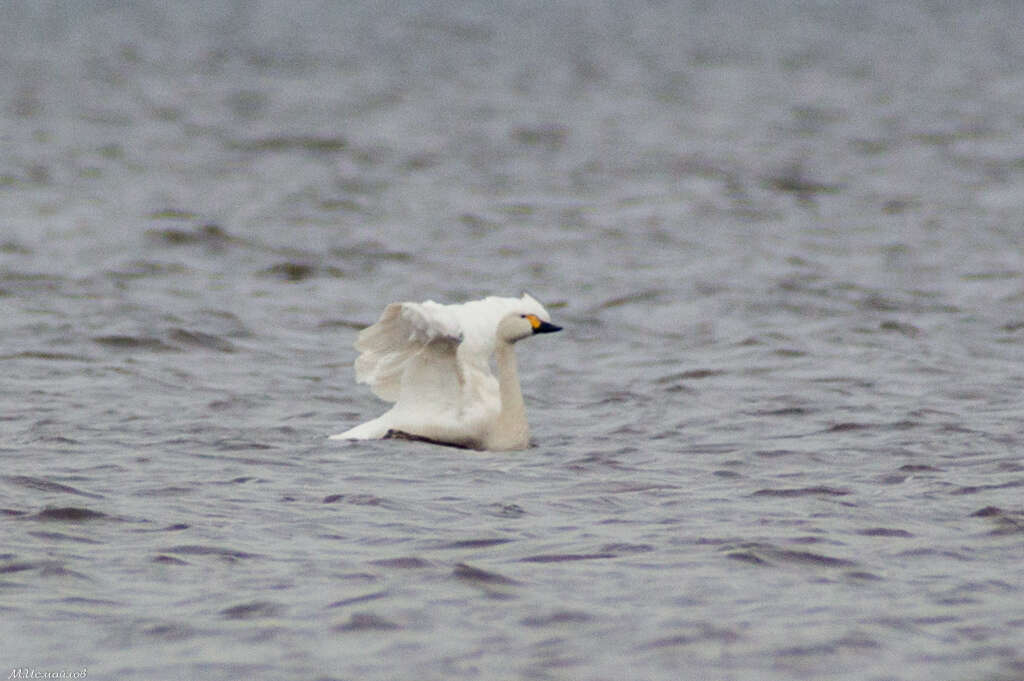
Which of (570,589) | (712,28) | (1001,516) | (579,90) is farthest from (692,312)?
(712,28)

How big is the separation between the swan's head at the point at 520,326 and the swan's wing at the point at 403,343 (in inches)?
14.0

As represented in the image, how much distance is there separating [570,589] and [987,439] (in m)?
4.26

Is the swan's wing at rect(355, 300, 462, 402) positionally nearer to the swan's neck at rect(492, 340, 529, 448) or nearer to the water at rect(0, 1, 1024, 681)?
the swan's neck at rect(492, 340, 529, 448)

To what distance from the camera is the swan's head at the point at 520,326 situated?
11539 millimetres

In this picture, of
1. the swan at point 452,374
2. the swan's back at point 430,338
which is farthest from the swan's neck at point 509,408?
the swan's back at point 430,338

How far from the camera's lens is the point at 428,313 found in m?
11.2

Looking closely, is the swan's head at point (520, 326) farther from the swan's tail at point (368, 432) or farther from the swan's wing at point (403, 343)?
the swan's tail at point (368, 432)

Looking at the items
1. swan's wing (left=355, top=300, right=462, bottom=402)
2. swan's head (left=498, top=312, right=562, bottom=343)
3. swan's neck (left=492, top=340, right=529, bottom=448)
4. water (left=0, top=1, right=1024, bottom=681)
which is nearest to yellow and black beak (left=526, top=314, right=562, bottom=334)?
swan's head (left=498, top=312, right=562, bottom=343)

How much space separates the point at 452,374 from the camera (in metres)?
11.8

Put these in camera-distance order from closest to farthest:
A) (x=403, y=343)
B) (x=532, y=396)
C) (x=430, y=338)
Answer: (x=430, y=338)
(x=403, y=343)
(x=532, y=396)

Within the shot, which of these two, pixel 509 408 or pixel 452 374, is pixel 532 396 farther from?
pixel 509 408

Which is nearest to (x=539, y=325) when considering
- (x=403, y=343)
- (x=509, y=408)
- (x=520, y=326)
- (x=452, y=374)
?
(x=520, y=326)

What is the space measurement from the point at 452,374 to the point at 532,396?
5.84 ft

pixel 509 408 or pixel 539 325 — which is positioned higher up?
pixel 539 325
